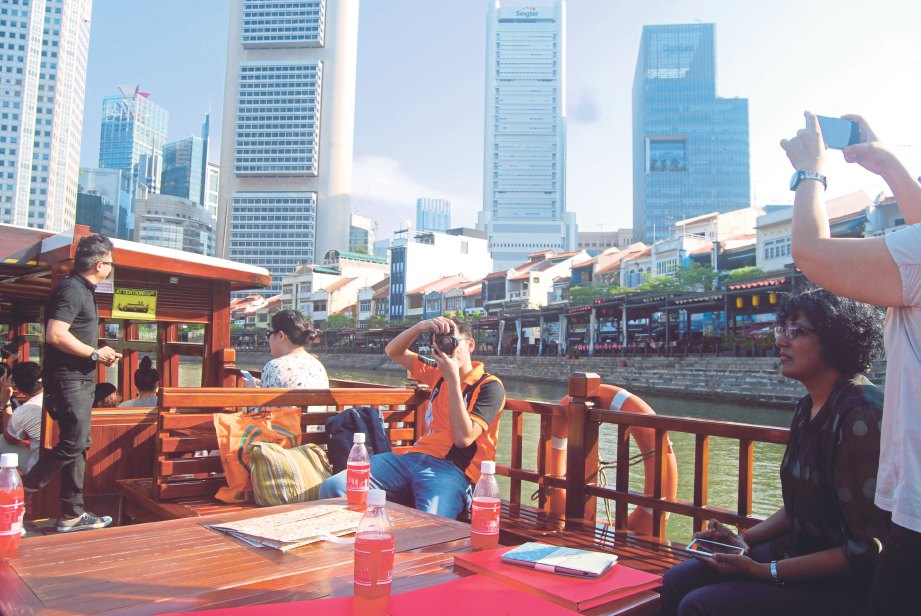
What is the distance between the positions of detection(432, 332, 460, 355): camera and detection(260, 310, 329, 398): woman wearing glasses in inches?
38.5

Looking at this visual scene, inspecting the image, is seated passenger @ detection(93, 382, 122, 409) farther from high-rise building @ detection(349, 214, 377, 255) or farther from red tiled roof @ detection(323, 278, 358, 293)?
high-rise building @ detection(349, 214, 377, 255)

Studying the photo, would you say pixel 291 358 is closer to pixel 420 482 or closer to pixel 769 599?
pixel 420 482

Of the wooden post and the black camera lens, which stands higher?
the black camera lens

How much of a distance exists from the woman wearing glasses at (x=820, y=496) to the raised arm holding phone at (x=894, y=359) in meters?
0.15

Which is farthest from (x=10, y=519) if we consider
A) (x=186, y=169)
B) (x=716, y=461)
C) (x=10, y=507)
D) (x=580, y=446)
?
(x=186, y=169)

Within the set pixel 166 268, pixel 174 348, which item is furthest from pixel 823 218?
pixel 174 348

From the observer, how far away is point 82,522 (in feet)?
10.0

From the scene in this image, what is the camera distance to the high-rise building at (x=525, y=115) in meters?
111

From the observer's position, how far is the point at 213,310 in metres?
4.66

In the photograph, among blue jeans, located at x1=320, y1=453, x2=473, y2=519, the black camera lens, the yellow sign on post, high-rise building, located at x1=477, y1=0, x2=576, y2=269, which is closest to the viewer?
blue jeans, located at x1=320, y1=453, x2=473, y2=519

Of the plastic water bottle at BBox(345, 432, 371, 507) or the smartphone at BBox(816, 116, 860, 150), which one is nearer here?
the smartphone at BBox(816, 116, 860, 150)

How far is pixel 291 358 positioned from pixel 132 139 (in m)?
170

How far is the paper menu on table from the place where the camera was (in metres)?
1.65

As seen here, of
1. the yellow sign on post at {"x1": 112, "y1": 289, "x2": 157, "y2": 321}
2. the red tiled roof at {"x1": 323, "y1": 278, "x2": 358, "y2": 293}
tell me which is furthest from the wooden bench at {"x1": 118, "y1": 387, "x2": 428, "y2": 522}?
the red tiled roof at {"x1": 323, "y1": 278, "x2": 358, "y2": 293}
